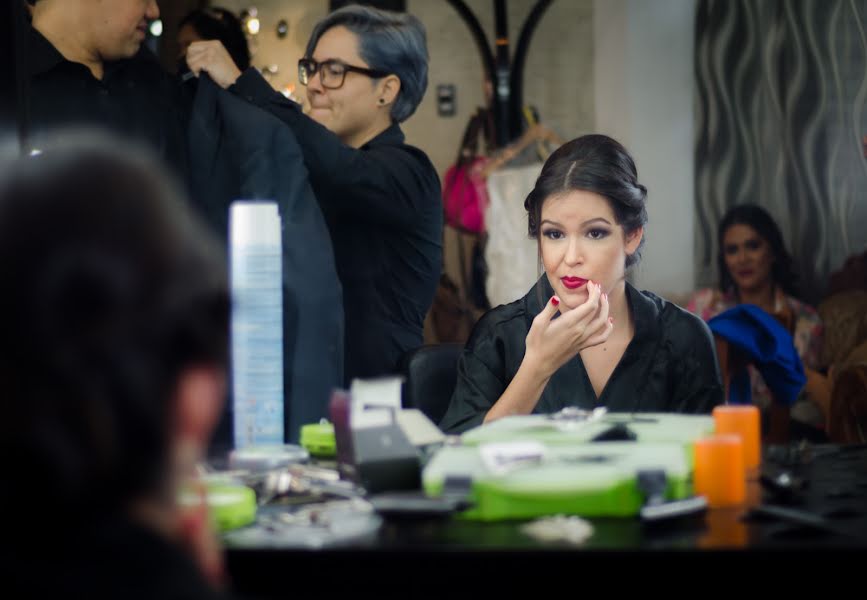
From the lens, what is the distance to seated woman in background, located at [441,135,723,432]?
2.26 metres

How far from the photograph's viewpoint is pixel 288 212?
7.79ft

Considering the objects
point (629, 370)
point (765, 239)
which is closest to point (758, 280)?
point (765, 239)

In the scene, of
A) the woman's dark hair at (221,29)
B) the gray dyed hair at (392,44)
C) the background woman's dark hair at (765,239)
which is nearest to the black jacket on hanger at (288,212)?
the gray dyed hair at (392,44)

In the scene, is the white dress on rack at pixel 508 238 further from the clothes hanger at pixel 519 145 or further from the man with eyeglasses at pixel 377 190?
the man with eyeglasses at pixel 377 190

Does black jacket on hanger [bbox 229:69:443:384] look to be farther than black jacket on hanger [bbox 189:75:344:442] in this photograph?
Yes

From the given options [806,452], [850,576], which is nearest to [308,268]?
[806,452]

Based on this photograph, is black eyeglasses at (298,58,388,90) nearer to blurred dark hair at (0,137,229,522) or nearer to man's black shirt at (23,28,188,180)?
man's black shirt at (23,28,188,180)

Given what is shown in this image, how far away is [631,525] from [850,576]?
245mm

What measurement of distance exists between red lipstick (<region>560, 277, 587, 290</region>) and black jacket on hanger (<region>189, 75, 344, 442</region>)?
0.45m

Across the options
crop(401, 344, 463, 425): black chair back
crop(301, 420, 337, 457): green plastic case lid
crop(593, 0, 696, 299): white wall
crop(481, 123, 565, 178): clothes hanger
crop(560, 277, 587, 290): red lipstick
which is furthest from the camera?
crop(593, 0, 696, 299): white wall

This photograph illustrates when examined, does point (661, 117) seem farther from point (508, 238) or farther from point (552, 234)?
point (552, 234)

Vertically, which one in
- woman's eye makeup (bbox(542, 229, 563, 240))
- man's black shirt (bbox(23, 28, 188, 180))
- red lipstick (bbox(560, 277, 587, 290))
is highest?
man's black shirt (bbox(23, 28, 188, 180))

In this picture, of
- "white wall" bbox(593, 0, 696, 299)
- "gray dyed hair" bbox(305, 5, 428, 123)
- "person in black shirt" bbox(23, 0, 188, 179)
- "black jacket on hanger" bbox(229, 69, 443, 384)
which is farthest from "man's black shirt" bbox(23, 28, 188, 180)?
"white wall" bbox(593, 0, 696, 299)

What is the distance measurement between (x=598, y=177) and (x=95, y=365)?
164 centimetres
